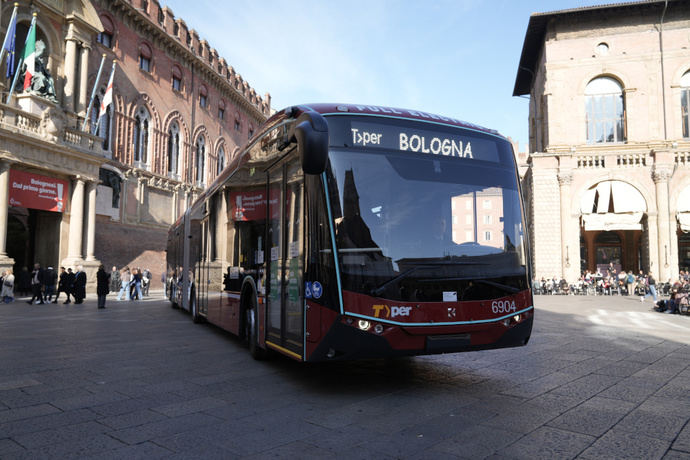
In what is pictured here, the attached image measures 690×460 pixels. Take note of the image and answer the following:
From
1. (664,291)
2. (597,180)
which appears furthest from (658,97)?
(664,291)

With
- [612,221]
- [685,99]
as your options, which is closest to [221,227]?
[612,221]

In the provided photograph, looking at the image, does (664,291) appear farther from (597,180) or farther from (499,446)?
(499,446)

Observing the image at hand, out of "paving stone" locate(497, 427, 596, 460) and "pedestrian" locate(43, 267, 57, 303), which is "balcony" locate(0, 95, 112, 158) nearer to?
"pedestrian" locate(43, 267, 57, 303)

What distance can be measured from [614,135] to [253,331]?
28815 millimetres

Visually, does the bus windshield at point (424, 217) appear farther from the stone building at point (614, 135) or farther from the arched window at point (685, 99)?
the arched window at point (685, 99)

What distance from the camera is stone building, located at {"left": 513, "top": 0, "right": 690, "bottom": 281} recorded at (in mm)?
27375

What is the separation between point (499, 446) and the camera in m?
3.54

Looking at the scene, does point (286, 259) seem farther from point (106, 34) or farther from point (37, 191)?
point (106, 34)

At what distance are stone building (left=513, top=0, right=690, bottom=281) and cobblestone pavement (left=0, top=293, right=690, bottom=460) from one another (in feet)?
71.5

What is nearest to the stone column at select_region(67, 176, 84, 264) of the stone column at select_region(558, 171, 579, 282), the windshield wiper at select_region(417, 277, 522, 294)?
the windshield wiper at select_region(417, 277, 522, 294)

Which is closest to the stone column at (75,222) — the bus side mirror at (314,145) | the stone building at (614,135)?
the bus side mirror at (314,145)

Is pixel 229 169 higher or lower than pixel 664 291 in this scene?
higher

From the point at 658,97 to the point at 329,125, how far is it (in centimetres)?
3003

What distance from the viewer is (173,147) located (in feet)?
109
